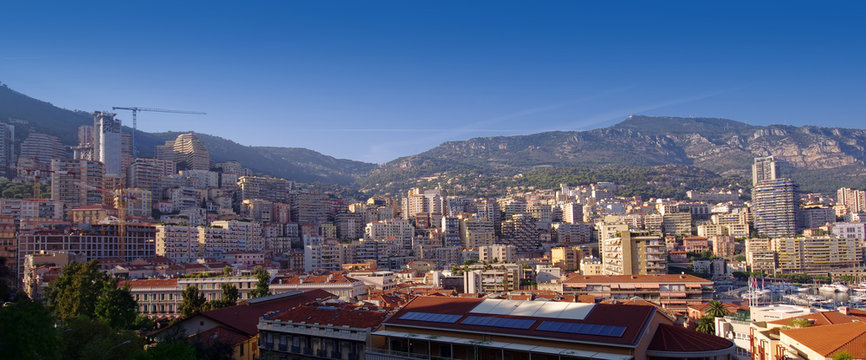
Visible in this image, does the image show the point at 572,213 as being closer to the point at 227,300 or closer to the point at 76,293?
the point at 227,300

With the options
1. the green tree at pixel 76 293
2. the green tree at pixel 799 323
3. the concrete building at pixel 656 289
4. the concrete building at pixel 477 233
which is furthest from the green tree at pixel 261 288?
the concrete building at pixel 477 233

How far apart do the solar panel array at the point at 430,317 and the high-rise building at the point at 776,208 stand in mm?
119186

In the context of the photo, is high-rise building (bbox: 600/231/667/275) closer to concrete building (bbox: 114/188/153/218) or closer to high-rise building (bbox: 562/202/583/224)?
concrete building (bbox: 114/188/153/218)

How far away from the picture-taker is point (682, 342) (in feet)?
71.8

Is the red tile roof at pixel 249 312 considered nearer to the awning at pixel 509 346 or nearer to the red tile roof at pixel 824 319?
the awning at pixel 509 346

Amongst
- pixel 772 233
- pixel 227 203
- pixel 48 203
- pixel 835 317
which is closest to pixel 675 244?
pixel 772 233

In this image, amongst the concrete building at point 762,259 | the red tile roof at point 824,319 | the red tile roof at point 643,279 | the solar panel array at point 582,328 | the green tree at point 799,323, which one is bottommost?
the concrete building at point 762,259

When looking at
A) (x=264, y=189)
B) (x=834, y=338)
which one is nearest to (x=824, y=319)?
(x=834, y=338)

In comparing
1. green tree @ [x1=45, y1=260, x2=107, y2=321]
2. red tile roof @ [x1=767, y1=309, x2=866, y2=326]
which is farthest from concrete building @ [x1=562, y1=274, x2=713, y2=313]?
green tree @ [x1=45, y1=260, x2=107, y2=321]

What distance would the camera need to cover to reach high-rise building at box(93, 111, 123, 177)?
118 m

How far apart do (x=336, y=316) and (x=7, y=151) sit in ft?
403

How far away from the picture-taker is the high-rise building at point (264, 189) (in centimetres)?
12638

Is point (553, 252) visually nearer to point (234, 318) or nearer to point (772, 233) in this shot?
point (772, 233)

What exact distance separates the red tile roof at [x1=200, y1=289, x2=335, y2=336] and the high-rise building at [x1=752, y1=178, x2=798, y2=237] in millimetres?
114992
